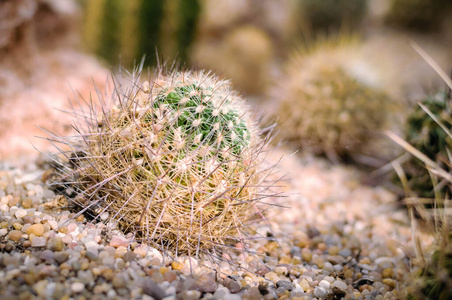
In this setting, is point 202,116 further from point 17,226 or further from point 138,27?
point 138,27

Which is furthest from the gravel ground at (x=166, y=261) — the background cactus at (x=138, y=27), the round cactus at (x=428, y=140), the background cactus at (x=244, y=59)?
the background cactus at (x=244, y=59)

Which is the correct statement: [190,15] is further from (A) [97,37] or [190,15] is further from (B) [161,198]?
(B) [161,198]

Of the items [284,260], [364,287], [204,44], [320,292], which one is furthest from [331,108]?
[204,44]

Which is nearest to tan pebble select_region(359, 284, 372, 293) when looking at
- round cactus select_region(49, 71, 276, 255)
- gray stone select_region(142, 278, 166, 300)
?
round cactus select_region(49, 71, 276, 255)

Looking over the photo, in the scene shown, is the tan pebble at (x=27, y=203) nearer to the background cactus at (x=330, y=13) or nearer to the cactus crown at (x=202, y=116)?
the cactus crown at (x=202, y=116)

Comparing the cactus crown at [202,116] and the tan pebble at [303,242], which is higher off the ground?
the cactus crown at [202,116]

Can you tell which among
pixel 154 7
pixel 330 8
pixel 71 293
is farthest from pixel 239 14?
pixel 71 293

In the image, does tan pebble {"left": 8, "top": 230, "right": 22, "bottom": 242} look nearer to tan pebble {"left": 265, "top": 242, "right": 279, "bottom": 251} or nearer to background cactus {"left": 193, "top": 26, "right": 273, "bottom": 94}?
tan pebble {"left": 265, "top": 242, "right": 279, "bottom": 251}
